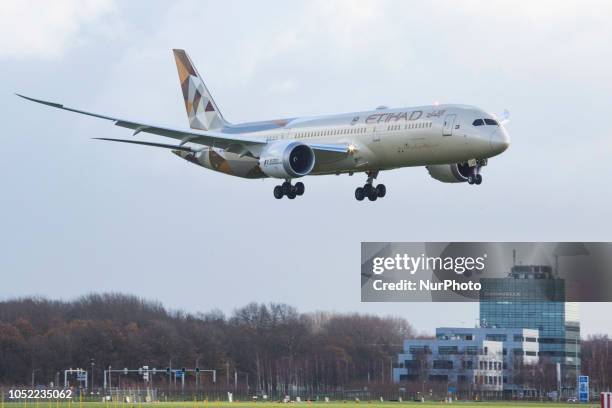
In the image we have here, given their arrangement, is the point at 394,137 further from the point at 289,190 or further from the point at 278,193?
the point at 278,193

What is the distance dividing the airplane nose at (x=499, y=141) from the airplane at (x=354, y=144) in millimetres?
51

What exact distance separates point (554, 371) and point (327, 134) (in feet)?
284

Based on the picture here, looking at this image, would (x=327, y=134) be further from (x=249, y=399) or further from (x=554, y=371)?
(x=554, y=371)

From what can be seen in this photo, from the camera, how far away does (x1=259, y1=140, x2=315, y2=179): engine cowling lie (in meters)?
74.2

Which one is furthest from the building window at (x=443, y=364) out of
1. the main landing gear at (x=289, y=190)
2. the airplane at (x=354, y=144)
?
the main landing gear at (x=289, y=190)

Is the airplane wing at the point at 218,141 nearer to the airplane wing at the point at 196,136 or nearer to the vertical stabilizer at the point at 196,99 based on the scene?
the airplane wing at the point at 196,136

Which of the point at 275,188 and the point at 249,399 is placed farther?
the point at 249,399

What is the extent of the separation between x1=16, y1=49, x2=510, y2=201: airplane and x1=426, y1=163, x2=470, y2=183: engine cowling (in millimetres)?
57

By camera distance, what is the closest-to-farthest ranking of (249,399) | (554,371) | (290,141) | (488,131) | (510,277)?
(488,131) < (290,141) < (249,399) < (554,371) < (510,277)

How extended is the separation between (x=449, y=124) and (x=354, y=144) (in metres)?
6.49

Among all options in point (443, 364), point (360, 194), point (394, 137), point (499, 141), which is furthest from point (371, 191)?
point (443, 364)

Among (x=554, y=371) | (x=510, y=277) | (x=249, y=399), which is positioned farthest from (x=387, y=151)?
(x=510, y=277)

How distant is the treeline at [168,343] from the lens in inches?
4646

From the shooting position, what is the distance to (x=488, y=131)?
230 feet
